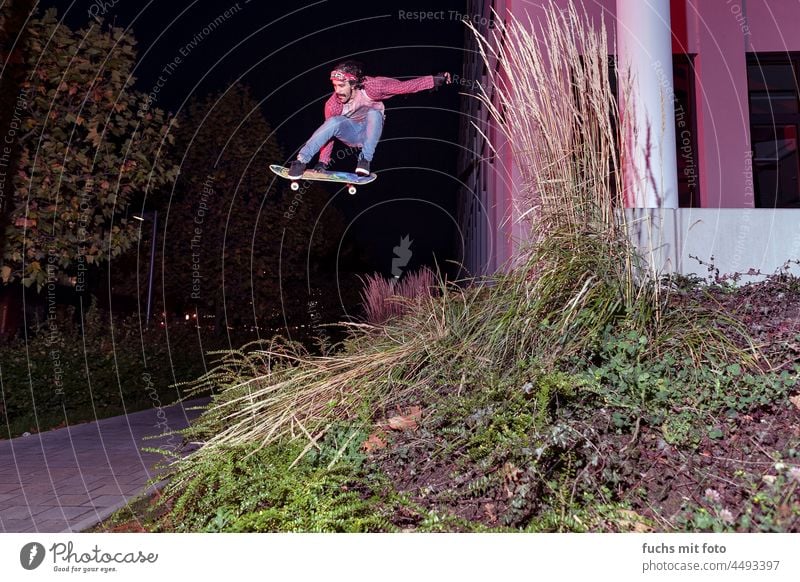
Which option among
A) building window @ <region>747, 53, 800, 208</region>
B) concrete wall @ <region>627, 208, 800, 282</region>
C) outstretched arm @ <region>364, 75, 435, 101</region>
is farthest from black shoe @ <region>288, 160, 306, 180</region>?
concrete wall @ <region>627, 208, 800, 282</region>

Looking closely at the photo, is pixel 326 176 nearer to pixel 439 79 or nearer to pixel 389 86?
pixel 389 86

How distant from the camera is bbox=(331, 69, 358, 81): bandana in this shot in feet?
31.6

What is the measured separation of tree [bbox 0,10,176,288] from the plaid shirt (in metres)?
4.76

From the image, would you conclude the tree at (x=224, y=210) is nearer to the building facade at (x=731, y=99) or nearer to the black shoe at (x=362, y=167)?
the black shoe at (x=362, y=167)

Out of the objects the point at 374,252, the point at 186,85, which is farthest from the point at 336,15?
the point at 374,252

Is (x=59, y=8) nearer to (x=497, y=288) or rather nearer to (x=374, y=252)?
(x=497, y=288)

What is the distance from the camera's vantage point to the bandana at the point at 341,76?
9625mm

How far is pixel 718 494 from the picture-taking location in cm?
194

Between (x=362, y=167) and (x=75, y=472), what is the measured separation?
7.43 meters

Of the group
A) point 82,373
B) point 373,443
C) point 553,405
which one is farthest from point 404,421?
point 82,373

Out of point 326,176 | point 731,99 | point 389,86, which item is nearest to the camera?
point 731,99

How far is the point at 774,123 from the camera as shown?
6879 millimetres
